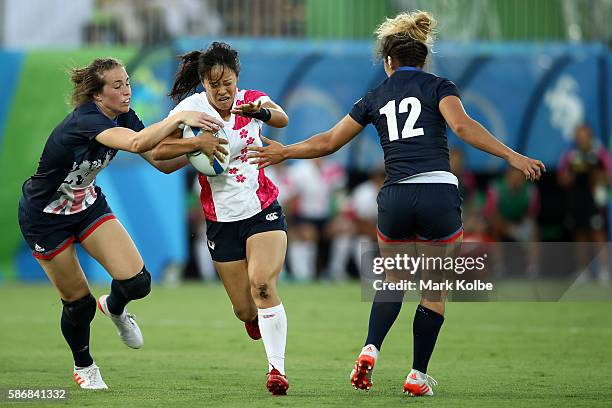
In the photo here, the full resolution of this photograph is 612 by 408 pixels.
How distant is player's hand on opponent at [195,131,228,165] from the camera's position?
23.7 ft

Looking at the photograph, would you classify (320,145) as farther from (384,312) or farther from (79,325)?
(79,325)

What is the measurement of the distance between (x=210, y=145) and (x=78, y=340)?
68.4 inches

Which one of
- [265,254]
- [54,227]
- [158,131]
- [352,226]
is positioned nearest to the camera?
[158,131]

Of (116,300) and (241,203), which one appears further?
(116,300)

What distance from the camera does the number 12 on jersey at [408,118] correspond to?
7344mm

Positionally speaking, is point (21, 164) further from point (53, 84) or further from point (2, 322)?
point (2, 322)

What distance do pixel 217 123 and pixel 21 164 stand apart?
1121 centimetres

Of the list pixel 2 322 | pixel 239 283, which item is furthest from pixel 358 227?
pixel 239 283

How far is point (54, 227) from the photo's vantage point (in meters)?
7.79

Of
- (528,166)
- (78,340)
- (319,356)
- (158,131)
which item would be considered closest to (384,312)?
(528,166)

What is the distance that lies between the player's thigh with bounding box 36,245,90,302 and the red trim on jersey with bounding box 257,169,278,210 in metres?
1.30

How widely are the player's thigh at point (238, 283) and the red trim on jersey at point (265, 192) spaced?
416 mm

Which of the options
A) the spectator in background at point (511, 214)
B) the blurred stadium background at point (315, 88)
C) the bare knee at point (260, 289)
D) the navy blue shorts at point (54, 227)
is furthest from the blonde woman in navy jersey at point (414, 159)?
the spectator in background at point (511, 214)

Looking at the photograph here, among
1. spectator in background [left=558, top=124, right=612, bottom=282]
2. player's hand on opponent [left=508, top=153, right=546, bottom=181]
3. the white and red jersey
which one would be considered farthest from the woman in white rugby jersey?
spectator in background [left=558, top=124, right=612, bottom=282]
